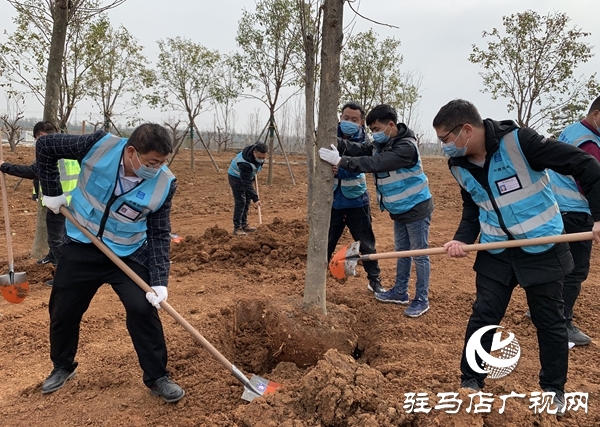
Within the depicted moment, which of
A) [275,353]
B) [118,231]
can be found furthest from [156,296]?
[275,353]

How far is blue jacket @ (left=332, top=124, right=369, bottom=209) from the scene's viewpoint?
4.16m

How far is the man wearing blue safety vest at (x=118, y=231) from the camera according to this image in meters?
2.45

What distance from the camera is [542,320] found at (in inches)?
92.6

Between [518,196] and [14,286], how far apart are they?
3538 millimetres

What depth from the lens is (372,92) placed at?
1348 cm

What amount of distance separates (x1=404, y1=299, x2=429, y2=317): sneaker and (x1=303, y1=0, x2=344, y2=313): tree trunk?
2.75 feet

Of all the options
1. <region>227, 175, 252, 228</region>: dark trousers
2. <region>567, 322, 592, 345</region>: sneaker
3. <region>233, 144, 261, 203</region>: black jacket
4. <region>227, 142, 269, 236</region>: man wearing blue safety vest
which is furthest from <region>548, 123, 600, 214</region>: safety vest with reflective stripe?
<region>227, 175, 252, 228</region>: dark trousers

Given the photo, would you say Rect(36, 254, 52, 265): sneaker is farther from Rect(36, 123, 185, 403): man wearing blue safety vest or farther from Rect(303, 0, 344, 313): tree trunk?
Rect(303, 0, 344, 313): tree trunk

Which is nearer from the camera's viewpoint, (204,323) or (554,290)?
(554,290)

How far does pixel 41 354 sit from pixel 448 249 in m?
3.03

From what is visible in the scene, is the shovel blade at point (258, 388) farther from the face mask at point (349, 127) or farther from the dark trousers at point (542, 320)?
the face mask at point (349, 127)

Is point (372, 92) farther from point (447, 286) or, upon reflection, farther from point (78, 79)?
point (447, 286)

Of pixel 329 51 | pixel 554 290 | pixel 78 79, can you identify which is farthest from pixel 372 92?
pixel 554 290

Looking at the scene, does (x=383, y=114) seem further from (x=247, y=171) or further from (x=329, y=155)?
(x=247, y=171)
